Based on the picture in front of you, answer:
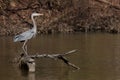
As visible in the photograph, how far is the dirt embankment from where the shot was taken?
4406cm

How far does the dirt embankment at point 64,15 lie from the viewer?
44.1 metres

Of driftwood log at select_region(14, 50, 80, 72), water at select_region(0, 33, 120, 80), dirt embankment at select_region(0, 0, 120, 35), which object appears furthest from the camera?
dirt embankment at select_region(0, 0, 120, 35)

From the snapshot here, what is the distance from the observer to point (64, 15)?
152 ft

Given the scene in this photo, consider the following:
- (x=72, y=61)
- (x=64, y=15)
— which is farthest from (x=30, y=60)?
(x=64, y=15)

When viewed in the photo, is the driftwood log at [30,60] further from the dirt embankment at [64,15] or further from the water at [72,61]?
the dirt embankment at [64,15]

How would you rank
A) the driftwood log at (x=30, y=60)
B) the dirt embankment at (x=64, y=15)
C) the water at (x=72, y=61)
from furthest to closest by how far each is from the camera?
the dirt embankment at (x=64, y=15) → the driftwood log at (x=30, y=60) → the water at (x=72, y=61)

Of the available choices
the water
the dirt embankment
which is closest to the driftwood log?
the water

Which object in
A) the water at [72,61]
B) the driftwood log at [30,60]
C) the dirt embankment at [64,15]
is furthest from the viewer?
the dirt embankment at [64,15]

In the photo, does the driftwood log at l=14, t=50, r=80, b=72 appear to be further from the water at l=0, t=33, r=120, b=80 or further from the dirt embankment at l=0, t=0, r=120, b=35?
the dirt embankment at l=0, t=0, r=120, b=35

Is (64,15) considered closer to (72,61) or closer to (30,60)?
(72,61)

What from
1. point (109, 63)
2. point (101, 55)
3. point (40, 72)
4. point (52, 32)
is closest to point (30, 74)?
point (40, 72)

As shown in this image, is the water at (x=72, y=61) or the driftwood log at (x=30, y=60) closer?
the water at (x=72, y=61)

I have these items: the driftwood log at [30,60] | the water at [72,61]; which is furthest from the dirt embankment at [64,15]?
the driftwood log at [30,60]

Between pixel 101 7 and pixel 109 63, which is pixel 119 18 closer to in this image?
pixel 101 7
